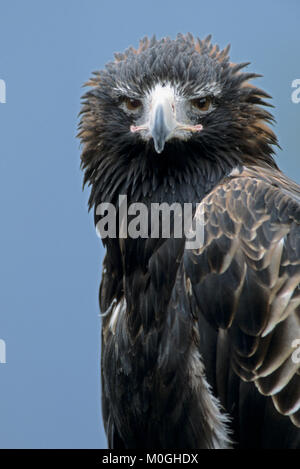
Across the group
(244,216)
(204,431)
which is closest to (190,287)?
(244,216)

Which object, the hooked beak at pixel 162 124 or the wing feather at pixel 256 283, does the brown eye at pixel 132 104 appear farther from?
the wing feather at pixel 256 283

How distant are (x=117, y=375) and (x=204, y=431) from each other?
0.44m

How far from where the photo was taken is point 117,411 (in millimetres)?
3320

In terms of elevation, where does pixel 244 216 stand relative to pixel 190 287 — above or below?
above

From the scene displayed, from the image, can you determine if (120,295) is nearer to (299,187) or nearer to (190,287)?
(190,287)

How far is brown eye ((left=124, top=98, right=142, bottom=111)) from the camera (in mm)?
3174

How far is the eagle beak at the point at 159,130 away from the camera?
2.94 m

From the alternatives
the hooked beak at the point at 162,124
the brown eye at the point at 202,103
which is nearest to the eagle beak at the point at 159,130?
the hooked beak at the point at 162,124
